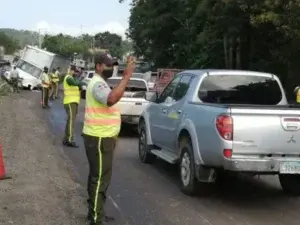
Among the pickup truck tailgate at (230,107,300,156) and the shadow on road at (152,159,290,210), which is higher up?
the pickup truck tailgate at (230,107,300,156)

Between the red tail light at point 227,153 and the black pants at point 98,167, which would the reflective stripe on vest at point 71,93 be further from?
the black pants at point 98,167

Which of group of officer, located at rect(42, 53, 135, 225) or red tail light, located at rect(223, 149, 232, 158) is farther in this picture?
red tail light, located at rect(223, 149, 232, 158)

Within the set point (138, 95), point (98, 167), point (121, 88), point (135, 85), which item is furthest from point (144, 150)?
point (135, 85)

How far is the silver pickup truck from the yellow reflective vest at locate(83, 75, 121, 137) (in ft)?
5.39

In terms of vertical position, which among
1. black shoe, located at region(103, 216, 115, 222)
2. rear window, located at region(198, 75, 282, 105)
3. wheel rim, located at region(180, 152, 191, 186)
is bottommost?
black shoe, located at region(103, 216, 115, 222)

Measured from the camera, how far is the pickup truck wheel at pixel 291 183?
8469 millimetres

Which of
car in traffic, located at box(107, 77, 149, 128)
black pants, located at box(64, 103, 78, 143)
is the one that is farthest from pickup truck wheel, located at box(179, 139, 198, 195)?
car in traffic, located at box(107, 77, 149, 128)

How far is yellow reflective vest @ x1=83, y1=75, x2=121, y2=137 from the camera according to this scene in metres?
5.96

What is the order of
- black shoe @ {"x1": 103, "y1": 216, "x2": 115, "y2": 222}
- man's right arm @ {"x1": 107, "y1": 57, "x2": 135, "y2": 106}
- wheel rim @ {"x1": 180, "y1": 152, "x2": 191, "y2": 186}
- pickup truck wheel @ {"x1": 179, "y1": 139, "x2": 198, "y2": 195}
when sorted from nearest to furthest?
man's right arm @ {"x1": 107, "y1": 57, "x2": 135, "y2": 106}
black shoe @ {"x1": 103, "y1": 216, "x2": 115, "y2": 222}
pickup truck wheel @ {"x1": 179, "y1": 139, "x2": 198, "y2": 195}
wheel rim @ {"x1": 180, "y1": 152, "x2": 191, "y2": 186}

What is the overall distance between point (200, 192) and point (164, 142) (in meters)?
1.64

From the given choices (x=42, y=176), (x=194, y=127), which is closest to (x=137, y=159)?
(x=42, y=176)

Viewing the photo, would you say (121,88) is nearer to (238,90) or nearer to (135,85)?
(238,90)

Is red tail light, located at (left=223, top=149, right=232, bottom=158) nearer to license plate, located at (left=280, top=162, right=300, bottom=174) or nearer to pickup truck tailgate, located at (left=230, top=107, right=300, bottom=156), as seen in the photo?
pickup truck tailgate, located at (left=230, top=107, right=300, bottom=156)

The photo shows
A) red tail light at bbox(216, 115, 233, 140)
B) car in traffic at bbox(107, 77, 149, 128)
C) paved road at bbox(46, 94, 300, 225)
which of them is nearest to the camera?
paved road at bbox(46, 94, 300, 225)
